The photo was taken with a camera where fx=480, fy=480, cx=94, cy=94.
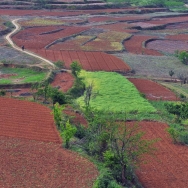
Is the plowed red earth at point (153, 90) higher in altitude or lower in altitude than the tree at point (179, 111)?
lower

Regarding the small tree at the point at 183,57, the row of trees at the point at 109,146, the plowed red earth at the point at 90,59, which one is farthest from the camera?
the small tree at the point at 183,57

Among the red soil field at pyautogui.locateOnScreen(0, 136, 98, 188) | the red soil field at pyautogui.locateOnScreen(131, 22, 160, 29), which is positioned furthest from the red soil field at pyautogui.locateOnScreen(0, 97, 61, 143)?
the red soil field at pyautogui.locateOnScreen(131, 22, 160, 29)

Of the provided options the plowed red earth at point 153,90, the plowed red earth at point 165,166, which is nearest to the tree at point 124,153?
the plowed red earth at point 165,166

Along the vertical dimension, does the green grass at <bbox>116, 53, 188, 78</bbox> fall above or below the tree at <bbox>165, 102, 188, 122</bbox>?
below

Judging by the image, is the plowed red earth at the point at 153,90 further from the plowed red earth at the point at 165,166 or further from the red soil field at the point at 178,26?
the red soil field at the point at 178,26

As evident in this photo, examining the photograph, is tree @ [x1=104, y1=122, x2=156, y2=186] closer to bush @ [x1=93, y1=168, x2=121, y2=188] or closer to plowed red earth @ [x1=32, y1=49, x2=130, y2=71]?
bush @ [x1=93, y1=168, x2=121, y2=188]

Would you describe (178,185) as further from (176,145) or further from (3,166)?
(3,166)
